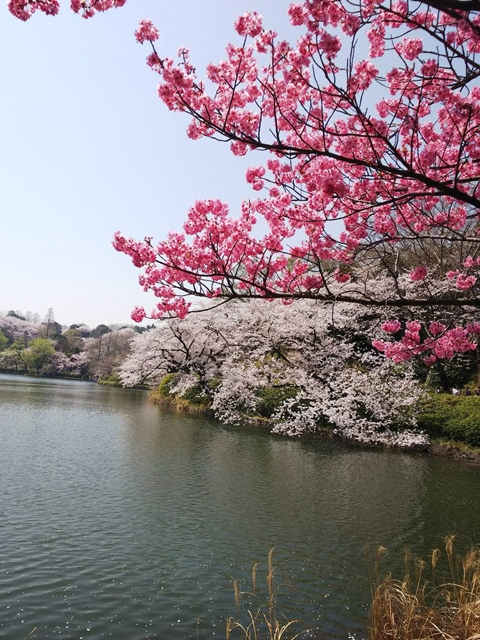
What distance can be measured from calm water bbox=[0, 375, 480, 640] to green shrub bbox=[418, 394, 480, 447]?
73.5 inches

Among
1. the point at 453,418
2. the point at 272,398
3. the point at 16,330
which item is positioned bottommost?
the point at 453,418

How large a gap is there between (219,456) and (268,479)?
2777 millimetres

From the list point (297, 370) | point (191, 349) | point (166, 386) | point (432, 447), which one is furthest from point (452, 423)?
point (166, 386)

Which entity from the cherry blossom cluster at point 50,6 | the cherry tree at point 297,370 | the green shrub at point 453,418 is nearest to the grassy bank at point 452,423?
the green shrub at point 453,418

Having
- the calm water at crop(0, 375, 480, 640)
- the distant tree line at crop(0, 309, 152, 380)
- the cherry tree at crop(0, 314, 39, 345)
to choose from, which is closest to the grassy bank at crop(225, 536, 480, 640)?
the calm water at crop(0, 375, 480, 640)

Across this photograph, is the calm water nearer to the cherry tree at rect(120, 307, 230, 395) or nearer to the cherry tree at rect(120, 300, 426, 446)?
the cherry tree at rect(120, 300, 426, 446)

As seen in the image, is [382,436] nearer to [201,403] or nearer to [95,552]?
[201,403]

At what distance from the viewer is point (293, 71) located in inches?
175

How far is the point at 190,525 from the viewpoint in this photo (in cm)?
795

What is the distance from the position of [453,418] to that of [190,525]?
1306cm

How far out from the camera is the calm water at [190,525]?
526 centimetres

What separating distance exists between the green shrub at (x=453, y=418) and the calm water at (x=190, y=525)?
187cm

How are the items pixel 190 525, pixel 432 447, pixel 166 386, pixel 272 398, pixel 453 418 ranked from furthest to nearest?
pixel 166 386 < pixel 272 398 < pixel 453 418 < pixel 432 447 < pixel 190 525

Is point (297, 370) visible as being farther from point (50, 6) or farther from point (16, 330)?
point (16, 330)
